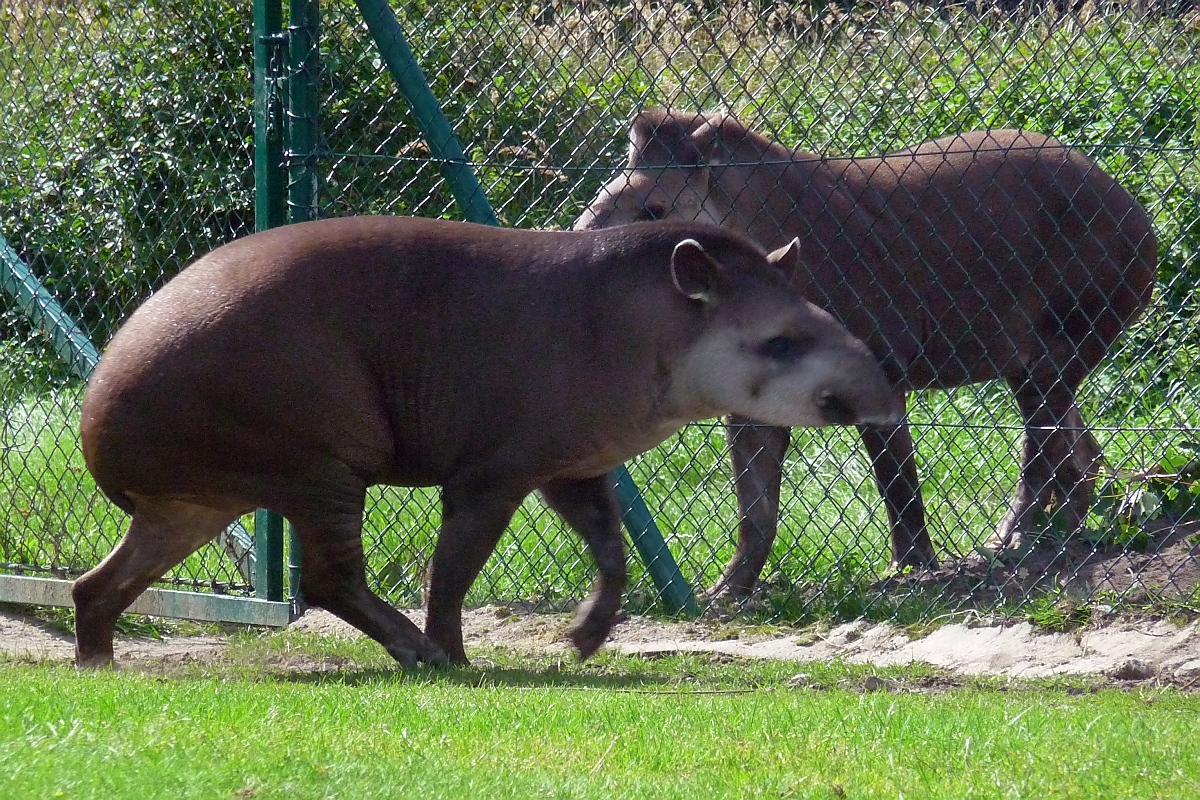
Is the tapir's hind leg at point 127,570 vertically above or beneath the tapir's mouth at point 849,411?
beneath

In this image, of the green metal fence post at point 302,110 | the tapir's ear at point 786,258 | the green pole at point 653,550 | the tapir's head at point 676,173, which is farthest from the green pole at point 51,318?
the tapir's ear at point 786,258

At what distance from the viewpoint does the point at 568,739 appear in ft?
12.1

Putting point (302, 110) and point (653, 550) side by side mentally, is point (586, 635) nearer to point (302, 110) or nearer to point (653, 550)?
point (653, 550)

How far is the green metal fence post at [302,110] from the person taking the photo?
6.14 meters

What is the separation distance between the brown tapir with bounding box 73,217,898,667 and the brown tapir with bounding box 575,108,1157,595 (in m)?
1.20

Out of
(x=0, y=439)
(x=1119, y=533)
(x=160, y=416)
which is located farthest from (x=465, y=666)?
(x=0, y=439)

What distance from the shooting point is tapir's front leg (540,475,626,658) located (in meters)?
5.27

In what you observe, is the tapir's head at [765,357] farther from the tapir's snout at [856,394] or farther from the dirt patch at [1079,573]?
the dirt patch at [1079,573]

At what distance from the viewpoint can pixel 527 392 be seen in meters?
4.99

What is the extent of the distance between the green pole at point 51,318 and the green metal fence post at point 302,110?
45.8 inches

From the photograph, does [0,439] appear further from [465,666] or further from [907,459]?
[907,459]

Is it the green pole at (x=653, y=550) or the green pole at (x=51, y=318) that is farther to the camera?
the green pole at (x=51, y=318)

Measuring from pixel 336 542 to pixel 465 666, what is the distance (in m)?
0.62

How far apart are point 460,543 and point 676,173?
7.66ft
